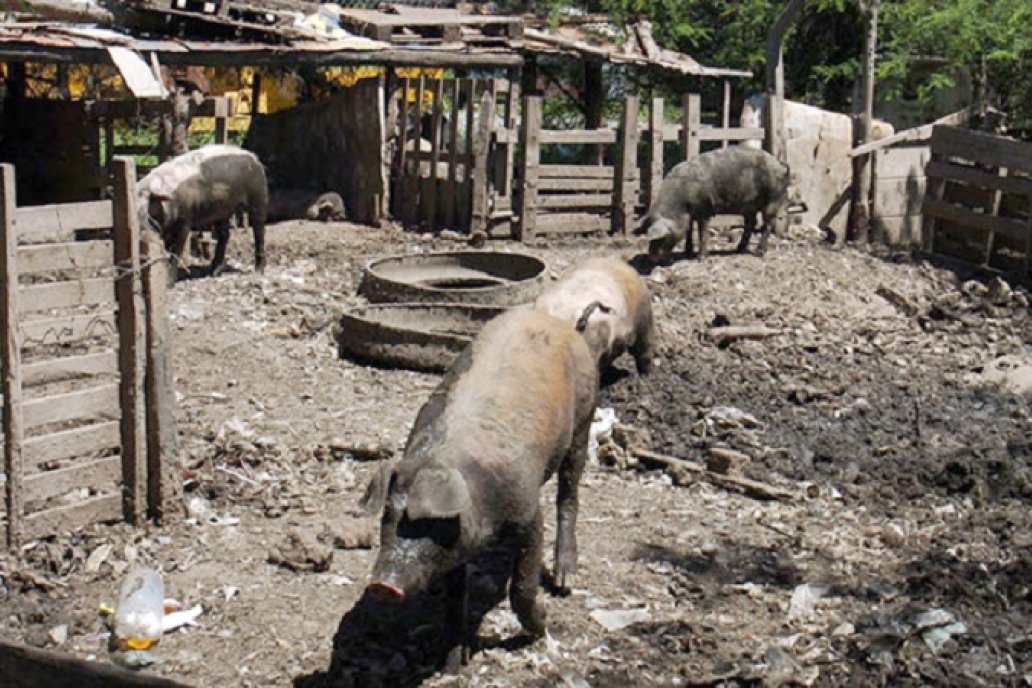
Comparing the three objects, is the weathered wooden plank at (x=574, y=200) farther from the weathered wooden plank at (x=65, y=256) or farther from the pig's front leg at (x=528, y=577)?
the pig's front leg at (x=528, y=577)

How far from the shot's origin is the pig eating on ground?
1005 cm

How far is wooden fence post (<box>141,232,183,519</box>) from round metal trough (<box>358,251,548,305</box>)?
503 cm

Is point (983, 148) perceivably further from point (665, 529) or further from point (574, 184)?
point (665, 529)

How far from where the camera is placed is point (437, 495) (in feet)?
18.4

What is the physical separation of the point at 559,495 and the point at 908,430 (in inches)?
142

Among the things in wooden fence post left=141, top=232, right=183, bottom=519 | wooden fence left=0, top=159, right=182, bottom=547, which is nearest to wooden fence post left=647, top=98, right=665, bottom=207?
wooden fence post left=141, top=232, right=183, bottom=519

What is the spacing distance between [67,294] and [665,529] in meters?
3.40

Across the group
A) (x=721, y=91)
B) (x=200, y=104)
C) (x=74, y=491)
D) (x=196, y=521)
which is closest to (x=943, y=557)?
(x=196, y=521)

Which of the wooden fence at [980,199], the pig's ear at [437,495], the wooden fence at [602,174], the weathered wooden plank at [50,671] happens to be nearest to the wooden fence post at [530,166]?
the wooden fence at [602,174]

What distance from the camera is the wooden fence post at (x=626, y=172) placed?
57.2ft

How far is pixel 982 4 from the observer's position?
21328 mm

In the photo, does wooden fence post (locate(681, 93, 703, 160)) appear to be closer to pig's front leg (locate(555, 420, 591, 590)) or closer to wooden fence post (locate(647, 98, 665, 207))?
wooden fence post (locate(647, 98, 665, 207))

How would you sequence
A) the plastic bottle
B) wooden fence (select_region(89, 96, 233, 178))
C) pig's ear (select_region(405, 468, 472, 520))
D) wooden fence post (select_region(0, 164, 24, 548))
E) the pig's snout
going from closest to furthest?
the pig's snout, pig's ear (select_region(405, 468, 472, 520)), the plastic bottle, wooden fence post (select_region(0, 164, 24, 548)), wooden fence (select_region(89, 96, 233, 178))

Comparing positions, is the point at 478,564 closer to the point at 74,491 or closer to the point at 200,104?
the point at 74,491
